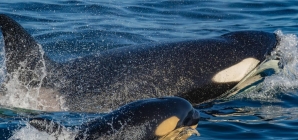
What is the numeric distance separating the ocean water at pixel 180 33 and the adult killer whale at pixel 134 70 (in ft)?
1.14

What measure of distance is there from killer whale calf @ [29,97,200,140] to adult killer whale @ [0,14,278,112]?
300 cm

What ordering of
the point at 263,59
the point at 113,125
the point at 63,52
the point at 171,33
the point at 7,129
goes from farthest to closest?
the point at 171,33, the point at 63,52, the point at 263,59, the point at 7,129, the point at 113,125

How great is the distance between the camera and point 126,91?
1106cm

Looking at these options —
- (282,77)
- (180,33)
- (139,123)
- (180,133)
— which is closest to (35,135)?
(139,123)

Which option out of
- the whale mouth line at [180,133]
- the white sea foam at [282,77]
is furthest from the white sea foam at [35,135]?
the white sea foam at [282,77]

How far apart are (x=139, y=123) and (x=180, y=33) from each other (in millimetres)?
11266

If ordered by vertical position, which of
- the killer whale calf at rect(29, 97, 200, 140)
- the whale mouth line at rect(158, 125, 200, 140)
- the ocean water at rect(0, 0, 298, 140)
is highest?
the killer whale calf at rect(29, 97, 200, 140)

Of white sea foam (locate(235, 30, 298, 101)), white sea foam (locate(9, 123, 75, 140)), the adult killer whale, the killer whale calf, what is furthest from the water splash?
white sea foam (locate(235, 30, 298, 101))

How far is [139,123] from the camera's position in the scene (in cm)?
761

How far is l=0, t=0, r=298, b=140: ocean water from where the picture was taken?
10.2 m

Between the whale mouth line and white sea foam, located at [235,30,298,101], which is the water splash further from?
white sea foam, located at [235,30,298,101]

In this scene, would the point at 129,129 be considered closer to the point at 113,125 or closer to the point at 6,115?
the point at 113,125

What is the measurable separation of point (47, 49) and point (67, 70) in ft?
14.5

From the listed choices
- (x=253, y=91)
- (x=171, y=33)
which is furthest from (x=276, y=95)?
(x=171, y=33)
